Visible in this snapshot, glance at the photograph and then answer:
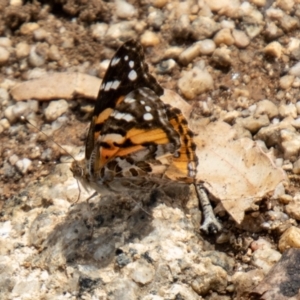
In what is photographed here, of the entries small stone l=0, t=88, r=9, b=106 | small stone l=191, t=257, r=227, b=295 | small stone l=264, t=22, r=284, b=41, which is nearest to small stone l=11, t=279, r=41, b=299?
small stone l=191, t=257, r=227, b=295

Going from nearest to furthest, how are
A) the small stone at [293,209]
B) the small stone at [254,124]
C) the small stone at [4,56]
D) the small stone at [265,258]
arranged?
the small stone at [265,258]
the small stone at [293,209]
the small stone at [254,124]
the small stone at [4,56]

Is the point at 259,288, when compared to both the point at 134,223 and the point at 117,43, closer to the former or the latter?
the point at 134,223

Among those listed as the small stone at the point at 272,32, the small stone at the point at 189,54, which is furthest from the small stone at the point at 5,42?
the small stone at the point at 272,32

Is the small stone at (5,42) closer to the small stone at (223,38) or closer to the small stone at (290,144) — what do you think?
the small stone at (223,38)

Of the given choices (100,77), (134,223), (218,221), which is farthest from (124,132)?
(100,77)

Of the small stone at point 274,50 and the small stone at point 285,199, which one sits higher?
the small stone at point 274,50

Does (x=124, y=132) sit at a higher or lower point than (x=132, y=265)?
higher

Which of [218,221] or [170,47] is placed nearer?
[218,221]
